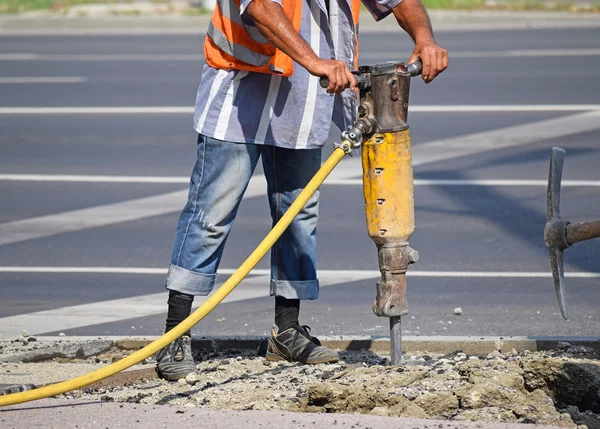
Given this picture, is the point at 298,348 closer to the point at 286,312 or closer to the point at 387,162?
the point at 286,312

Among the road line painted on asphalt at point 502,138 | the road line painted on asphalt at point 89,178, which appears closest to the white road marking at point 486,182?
the road line painted on asphalt at point 502,138

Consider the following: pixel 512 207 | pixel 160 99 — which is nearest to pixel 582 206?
pixel 512 207

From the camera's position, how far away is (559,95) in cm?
1274

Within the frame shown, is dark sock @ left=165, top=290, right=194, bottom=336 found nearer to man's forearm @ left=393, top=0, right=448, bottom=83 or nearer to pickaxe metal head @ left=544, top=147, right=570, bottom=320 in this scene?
man's forearm @ left=393, top=0, right=448, bottom=83

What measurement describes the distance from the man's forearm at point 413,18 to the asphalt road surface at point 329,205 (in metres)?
1.77

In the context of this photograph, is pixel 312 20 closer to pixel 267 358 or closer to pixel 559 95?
pixel 267 358

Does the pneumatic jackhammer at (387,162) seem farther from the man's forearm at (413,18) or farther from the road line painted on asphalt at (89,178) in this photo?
the road line painted on asphalt at (89,178)

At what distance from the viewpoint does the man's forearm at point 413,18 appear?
15.7ft

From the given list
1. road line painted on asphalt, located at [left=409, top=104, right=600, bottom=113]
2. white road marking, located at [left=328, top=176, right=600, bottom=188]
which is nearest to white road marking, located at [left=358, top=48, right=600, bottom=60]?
road line painted on asphalt, located at [left=409, top=104, right=600, bottom=113]

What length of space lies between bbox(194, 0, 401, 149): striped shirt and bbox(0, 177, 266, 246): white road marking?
3.57 m

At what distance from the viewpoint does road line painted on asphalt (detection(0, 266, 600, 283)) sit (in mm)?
7027

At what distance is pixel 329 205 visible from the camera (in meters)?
8.83

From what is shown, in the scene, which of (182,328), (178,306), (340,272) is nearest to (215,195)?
(178,306)

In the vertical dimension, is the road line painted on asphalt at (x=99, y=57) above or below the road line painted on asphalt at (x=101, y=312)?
above
